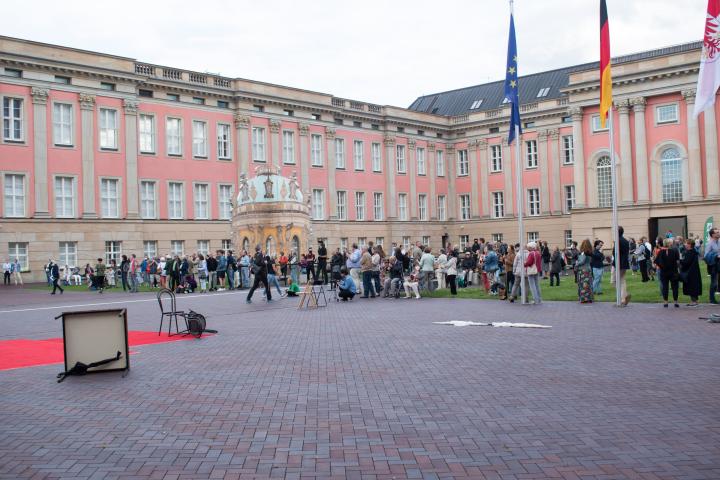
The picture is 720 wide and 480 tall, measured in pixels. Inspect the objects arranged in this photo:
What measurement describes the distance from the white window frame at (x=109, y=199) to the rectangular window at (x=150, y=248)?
2.90 metres

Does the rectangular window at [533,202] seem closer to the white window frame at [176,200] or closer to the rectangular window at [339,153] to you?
the rectangular window at [339,153]

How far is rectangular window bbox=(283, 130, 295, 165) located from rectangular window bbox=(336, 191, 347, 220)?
20.6ft

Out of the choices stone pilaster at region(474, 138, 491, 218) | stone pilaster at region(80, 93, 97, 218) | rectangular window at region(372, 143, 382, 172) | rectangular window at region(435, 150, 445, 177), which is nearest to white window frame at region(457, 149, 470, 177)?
rectangular window at region(435, 150, 445, 177)

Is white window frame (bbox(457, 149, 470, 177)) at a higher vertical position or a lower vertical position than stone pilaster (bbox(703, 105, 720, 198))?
higher

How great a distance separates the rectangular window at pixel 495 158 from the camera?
2734 inches

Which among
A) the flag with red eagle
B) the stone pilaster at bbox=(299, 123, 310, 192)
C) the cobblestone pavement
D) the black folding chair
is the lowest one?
the cobblestone pavement

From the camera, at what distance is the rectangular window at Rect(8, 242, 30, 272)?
43.6m

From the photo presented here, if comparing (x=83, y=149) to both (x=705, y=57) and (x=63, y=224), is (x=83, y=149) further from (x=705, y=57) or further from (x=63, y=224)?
(x=705, y=57)

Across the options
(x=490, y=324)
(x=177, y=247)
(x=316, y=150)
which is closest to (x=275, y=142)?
(x=316, y=150)

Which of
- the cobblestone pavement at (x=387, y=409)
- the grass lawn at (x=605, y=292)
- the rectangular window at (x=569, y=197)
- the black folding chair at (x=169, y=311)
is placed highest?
the rectangular window at (x=569, y=197)

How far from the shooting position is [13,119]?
44094mm

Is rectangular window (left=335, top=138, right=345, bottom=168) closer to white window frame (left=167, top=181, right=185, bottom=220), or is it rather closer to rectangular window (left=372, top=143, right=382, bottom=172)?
rectangular window (left=372, top=143, right=382, bottom=172)

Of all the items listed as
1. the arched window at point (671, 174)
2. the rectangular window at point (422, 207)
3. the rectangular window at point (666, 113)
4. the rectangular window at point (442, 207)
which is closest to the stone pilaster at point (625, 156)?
the rectangular window at point (666, 113)

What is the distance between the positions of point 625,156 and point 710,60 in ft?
145
